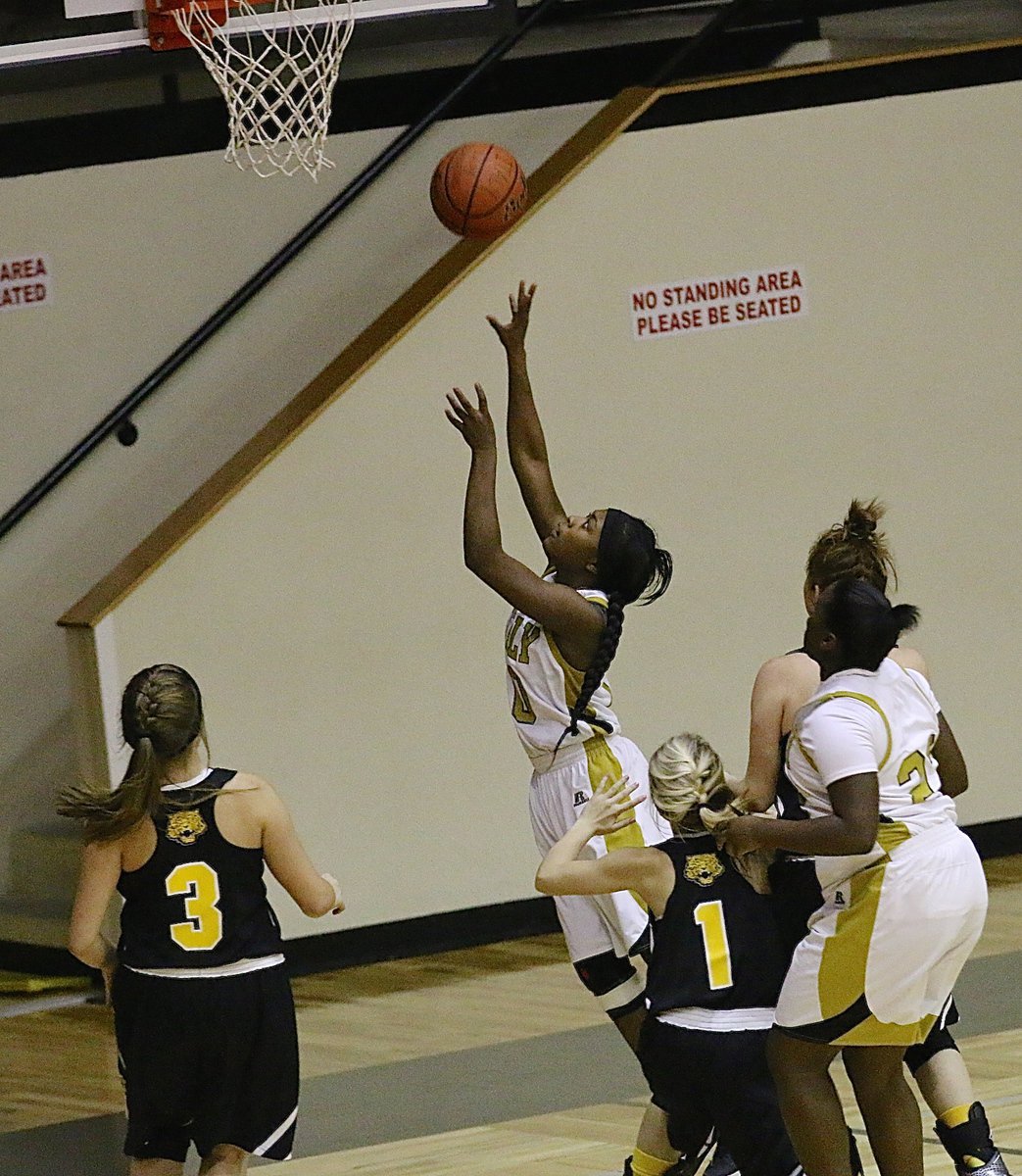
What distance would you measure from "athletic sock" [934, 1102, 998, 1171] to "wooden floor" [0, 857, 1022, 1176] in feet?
1.65

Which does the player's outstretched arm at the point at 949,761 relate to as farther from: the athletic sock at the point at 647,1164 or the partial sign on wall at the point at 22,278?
the partial sign on wall at the point at 22,278

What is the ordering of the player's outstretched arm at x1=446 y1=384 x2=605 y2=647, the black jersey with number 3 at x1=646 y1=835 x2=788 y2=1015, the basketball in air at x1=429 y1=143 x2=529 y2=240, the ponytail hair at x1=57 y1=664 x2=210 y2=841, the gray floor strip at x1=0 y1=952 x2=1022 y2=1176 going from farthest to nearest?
the basketball in air at x1=429 y1=143 x2=529 y2=240 < the gray floor strip at x1=0 y1=952 x2=1022 y2=1176 < the player's outstretched arm at x1=446 y1=384 x2=605 y2=647 < the ponytail hair at x1=57 y1=664 x2=210 y2=841 < the black jersey with number 3 at x1=646 y1=835 x2=788 y2=1015

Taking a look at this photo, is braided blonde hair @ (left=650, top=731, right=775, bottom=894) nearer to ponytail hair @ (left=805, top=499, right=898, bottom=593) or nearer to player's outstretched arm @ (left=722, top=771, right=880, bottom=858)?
player's outstretched arm @ (left=722, top=771, right=880, bottom=858)

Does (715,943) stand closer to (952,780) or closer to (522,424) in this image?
(952,780)

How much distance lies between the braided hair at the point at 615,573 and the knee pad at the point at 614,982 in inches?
21.8

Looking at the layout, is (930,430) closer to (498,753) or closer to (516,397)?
(498,753)

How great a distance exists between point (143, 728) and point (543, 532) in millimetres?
1222

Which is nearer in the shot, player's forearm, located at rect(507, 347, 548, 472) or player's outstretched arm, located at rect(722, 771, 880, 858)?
player's outstretched arm, located at rect(722, 771, 880, 858)

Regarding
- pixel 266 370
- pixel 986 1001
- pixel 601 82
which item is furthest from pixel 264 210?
pixel 986 1001

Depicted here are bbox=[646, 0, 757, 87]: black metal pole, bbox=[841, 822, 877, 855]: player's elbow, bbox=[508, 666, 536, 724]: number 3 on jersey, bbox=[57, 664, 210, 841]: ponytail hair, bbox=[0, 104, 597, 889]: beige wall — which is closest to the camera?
bbox=[841, 822, 877, 855]: player's elbow

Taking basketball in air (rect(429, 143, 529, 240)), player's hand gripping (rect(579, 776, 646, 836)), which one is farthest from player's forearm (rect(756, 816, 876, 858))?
basketball in air (rect(429, 143, 529, 240))

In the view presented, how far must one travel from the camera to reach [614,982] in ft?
16.3

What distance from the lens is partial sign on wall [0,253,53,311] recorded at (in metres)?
8.50

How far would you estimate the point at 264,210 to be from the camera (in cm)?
872
